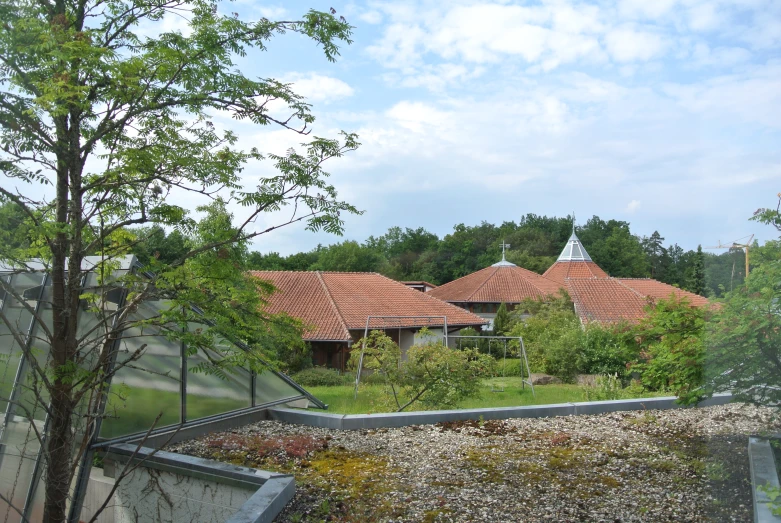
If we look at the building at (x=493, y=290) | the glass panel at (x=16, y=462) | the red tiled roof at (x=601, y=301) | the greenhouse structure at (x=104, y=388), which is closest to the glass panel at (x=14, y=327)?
the greenhouse structure at (x=104, y=388)

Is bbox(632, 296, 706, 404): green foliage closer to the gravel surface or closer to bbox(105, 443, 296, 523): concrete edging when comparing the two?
the gravel surface

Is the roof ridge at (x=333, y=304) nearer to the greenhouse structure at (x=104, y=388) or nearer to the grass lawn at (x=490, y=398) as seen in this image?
the grass lawn at (x=490, y=398)

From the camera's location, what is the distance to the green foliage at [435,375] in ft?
26.9

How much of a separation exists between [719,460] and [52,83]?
4.90 meters

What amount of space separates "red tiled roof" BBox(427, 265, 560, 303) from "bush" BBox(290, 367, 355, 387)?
52.7 feet

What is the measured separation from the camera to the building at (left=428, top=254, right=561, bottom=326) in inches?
1373

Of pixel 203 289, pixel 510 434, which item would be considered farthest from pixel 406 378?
pixel 203 289

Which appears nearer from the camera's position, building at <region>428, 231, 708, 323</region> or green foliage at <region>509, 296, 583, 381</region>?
green foliage at <region>509, 296, 583, 381</region>

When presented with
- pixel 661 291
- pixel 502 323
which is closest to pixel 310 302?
pixel 502 323

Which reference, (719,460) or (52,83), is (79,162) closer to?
(52,83)

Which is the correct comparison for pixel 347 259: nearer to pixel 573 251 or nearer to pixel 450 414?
pixel 573 251

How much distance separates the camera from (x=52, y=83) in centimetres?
343

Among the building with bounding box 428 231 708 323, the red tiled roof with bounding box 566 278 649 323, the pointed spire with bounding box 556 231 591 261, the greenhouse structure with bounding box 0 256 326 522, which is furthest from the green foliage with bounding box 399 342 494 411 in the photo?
the pointed spire with bounding box 556 231 591 261

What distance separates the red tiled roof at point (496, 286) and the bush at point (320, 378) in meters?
16.1
